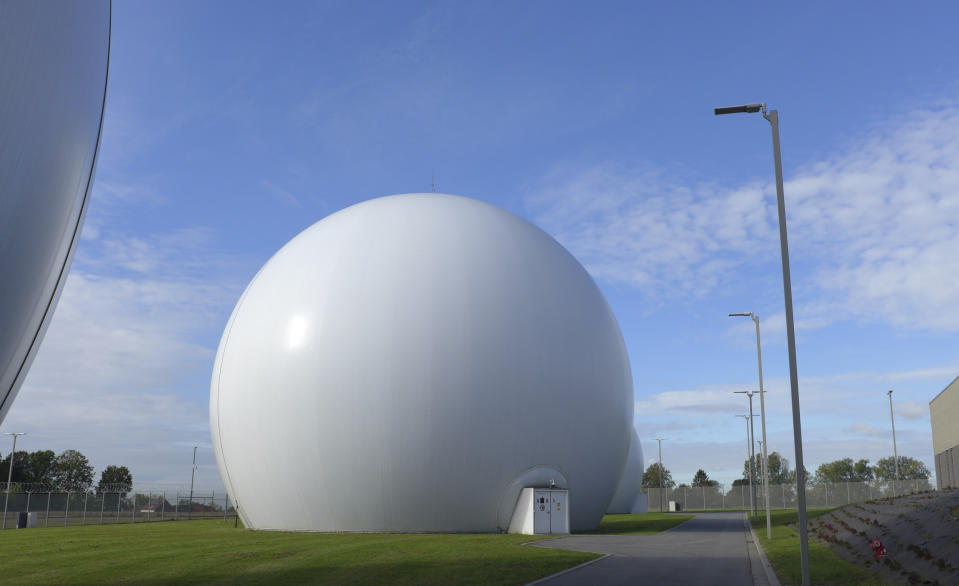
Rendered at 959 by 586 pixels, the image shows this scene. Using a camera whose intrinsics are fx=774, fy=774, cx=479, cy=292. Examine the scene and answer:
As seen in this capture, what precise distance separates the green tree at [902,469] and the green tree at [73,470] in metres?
120

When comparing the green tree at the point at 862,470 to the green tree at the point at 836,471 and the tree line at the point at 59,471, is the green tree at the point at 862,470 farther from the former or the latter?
the tree line at the point at 59,471

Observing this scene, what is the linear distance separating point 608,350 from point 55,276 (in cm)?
2635

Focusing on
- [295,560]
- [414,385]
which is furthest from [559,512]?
[295,560]

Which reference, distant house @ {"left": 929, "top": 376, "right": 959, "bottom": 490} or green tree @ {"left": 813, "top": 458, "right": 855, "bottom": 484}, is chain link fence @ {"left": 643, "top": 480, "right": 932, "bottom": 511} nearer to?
distant house @ {"left": 929, "top": 376, "right": 959, "bottom": 490}

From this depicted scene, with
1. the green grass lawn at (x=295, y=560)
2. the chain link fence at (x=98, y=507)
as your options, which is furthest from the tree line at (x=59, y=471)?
the green grass lawn at (x=295, y=560)

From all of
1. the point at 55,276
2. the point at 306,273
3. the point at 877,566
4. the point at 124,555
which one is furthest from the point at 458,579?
the point at 306,273

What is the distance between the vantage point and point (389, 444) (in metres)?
25.7

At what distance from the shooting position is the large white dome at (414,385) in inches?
1023

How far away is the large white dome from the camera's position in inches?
1023

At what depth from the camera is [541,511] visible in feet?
87.8

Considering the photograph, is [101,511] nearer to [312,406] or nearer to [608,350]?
[312,406]

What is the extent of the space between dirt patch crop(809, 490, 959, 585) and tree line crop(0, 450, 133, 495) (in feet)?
259

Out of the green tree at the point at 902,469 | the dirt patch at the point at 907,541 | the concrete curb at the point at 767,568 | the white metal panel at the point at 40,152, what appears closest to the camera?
the white metal panel at the point at 40,152

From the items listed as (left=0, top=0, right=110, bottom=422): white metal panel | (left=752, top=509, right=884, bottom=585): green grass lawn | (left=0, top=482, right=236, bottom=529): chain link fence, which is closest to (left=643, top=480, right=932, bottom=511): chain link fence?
(left=0, top=482, right=236, bottom=529): chain link fence
